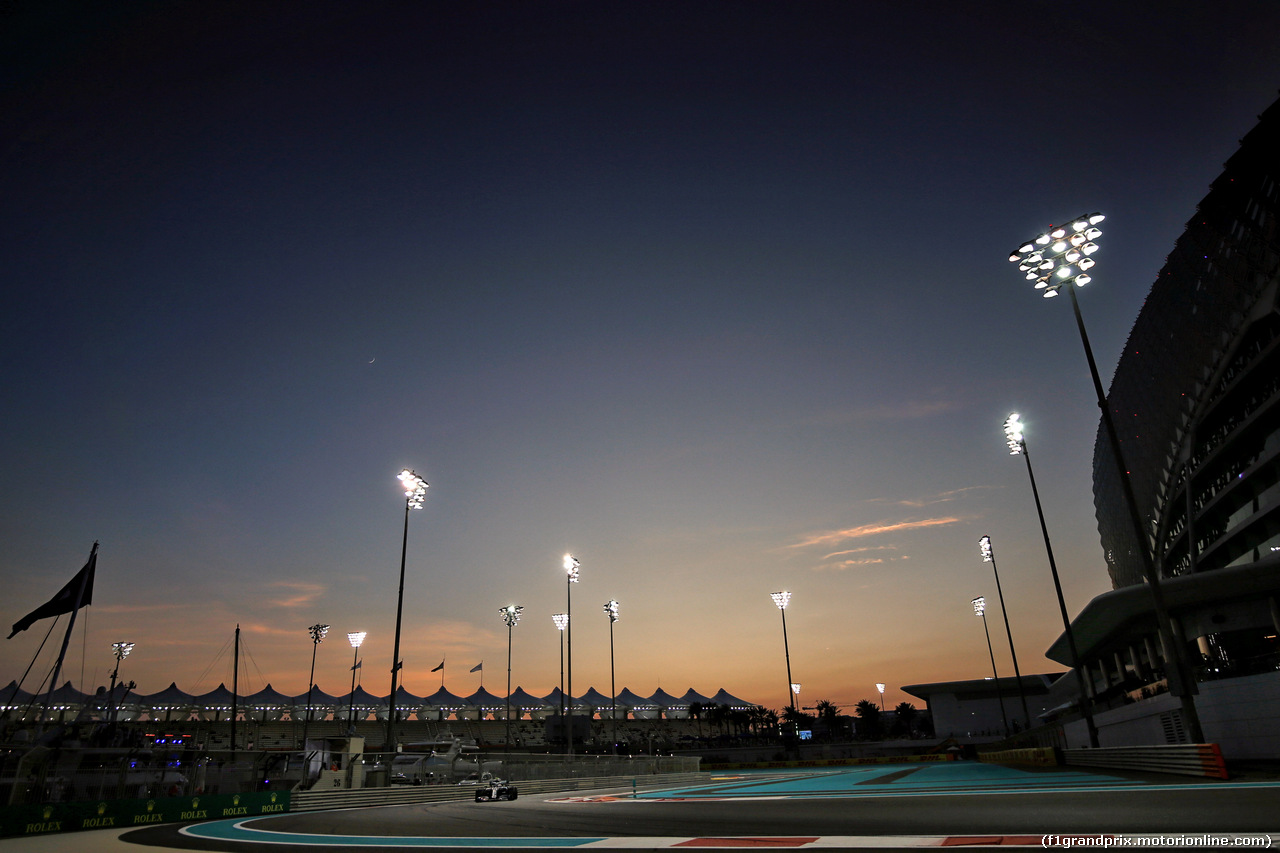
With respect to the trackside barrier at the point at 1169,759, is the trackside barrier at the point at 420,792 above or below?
below

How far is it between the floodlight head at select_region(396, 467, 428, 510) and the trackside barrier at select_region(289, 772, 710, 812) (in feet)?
44.2

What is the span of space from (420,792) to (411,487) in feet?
48.3

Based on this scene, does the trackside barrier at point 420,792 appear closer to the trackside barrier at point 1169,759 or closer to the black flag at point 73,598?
the black flag at point 73,598

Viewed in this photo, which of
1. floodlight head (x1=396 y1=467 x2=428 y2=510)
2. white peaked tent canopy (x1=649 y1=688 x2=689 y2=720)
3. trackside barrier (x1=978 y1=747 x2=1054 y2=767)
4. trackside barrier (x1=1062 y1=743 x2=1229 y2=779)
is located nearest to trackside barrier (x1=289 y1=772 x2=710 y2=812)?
floodlight head (x1=396 y1=467 x2=428 y2=510)

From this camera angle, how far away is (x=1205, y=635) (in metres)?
42.6

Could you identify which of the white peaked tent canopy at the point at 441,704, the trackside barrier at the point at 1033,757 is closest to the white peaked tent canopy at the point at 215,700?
the white peaked tent canopy at the point at 441,704

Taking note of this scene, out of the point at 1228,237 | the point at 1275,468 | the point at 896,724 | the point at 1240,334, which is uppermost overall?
the point at 1228,237

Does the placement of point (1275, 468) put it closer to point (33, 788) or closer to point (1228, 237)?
point (1228, 237)

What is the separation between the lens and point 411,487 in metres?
35.8

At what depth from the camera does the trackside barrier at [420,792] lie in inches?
1052

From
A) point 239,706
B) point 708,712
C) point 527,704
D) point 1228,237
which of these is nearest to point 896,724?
point 708,712

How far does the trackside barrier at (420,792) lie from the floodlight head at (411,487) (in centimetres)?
1346

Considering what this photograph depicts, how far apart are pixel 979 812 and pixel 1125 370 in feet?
208

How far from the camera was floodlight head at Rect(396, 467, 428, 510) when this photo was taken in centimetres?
3556
